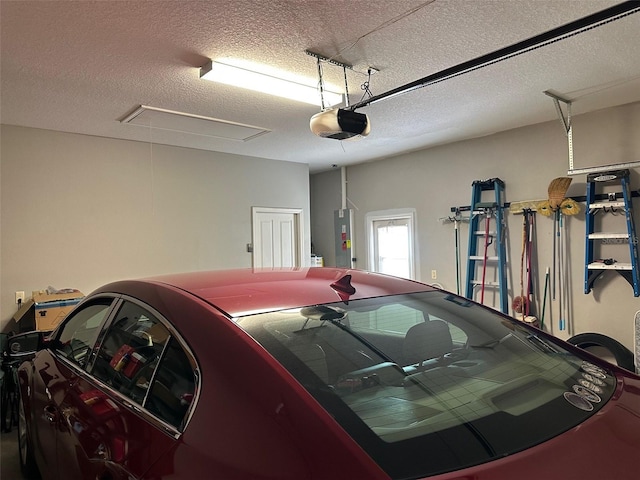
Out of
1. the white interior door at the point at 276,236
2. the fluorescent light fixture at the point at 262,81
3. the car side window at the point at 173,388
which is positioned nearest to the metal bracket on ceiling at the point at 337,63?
the fluorescent light fixture at the point at 262,81

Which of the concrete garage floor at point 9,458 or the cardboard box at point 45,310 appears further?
the cardboard box at point 45,310

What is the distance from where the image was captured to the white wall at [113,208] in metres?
4.08

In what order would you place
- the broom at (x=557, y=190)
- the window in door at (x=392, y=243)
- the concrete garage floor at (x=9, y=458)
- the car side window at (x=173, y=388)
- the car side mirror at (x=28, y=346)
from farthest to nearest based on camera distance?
the window in door at (x=392, y=243) → the broom at (x=557, y=190) → the concrete garage floor at (x=9, y=458) → the car side mirror at (x=28, y=346) → the car side window at (x=173, y=388)

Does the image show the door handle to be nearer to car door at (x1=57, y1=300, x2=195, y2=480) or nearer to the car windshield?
car door at (x1=57, y1=300, x2=195, y2=480)

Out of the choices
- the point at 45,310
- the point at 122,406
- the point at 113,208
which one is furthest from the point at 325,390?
the point at 113,208

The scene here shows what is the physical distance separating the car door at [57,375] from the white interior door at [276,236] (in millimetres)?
3626

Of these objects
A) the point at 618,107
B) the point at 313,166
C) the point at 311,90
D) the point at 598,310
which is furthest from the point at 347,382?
the point at 313,166

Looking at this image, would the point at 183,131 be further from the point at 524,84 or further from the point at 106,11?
the point at 524,84

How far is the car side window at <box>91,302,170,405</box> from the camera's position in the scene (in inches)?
50.8

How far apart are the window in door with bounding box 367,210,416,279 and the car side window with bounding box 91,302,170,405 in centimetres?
450

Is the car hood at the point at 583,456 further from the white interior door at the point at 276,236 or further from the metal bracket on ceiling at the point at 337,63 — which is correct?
the white interior door at the point at 276,236

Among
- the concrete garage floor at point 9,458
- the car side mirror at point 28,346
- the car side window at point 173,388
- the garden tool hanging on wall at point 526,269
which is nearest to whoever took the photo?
the car side window at point 173,388

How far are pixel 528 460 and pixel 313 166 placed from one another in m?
6.01

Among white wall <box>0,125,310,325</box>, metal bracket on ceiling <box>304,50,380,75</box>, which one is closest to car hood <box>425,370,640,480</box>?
metal bracket on ceiling <box>304,50,380,75</box>
